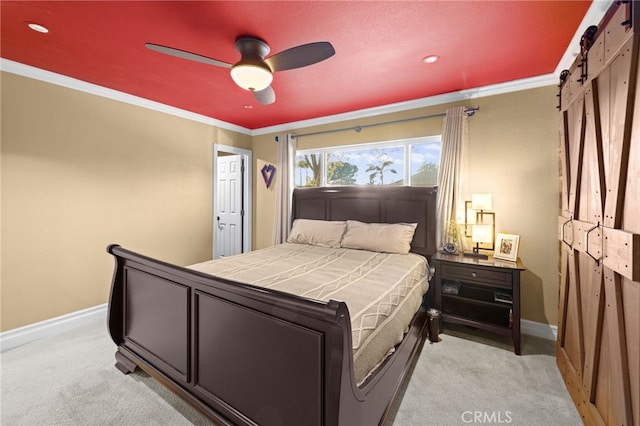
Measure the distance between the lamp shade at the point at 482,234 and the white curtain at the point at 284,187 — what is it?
258 centimetres

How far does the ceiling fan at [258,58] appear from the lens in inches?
68.9

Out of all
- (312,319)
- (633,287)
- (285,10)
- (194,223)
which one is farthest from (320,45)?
(194,223)

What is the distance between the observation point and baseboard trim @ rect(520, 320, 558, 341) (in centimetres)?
268

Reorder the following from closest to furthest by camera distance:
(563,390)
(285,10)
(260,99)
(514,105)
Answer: (285,10) < (563,390) < (260,99) < (514,105)

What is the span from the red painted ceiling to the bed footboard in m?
1.69

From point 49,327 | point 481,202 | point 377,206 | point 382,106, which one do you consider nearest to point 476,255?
point 481,202

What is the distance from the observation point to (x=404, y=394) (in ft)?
6.26

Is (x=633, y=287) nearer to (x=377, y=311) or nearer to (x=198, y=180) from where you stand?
(x=377, y=311)

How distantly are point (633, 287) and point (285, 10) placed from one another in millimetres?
2316

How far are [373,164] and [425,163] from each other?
0.70 meters

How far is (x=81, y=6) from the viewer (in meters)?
1.77

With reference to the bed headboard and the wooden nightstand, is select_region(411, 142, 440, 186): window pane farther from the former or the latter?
the wooden nightstand

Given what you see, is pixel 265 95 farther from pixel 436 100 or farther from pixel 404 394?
pixel 404 394

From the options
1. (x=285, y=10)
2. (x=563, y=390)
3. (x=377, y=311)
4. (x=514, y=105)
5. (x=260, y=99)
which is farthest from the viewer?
(x=514, y=105)
